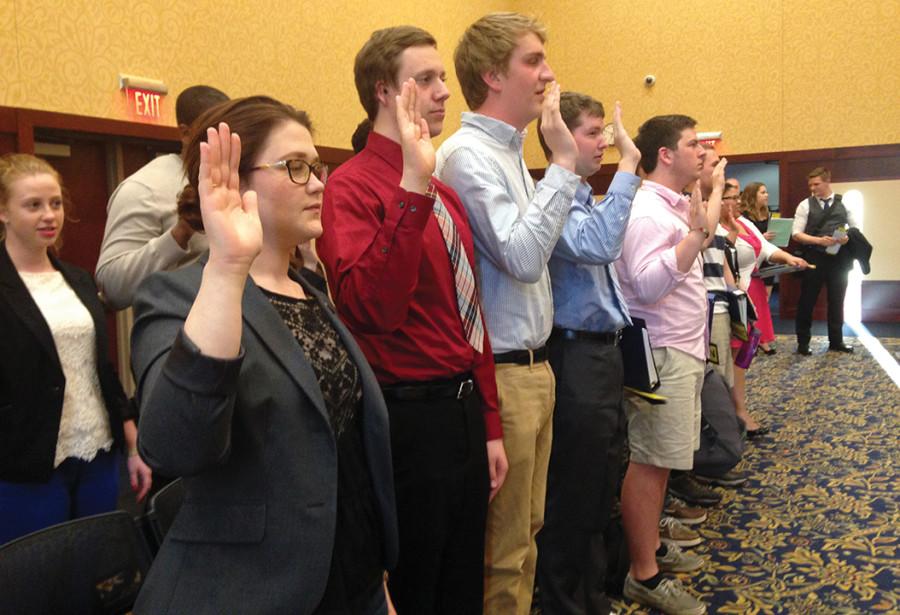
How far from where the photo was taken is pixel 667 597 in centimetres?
262

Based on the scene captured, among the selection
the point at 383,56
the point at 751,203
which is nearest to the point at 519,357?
the point at 383,56

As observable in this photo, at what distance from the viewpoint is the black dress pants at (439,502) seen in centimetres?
167

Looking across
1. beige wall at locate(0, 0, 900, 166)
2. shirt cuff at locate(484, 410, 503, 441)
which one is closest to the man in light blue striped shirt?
shirt cuff at locate(484, 410, 503, 441)

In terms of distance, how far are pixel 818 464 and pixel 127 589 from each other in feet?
12.7

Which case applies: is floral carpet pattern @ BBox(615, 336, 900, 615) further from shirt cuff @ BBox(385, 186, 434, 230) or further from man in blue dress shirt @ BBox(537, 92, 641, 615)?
shirt cuff @ BBox(385, 186, 434, 230)

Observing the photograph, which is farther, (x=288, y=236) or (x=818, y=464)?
(x=818, y=464)

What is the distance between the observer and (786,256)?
5.02m

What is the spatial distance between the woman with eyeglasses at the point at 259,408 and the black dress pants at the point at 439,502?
0.29 metres

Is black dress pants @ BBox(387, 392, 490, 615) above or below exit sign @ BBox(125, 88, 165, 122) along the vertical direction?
below

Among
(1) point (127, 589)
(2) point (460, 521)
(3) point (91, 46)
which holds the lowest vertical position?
(2) point (460, 521)

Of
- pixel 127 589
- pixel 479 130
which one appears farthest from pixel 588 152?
pixel 127 589

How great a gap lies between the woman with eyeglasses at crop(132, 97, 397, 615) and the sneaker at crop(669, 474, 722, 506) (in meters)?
2.64

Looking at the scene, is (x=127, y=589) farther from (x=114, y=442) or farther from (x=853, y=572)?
(x=853, y=572)

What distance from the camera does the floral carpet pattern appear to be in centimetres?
273
